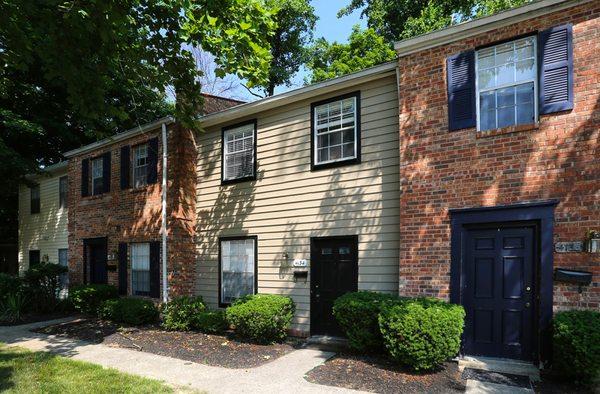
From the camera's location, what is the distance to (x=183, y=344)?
928 centimetres

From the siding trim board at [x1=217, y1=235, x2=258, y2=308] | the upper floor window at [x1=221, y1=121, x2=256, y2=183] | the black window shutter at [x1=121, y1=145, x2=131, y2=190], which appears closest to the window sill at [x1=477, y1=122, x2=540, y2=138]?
the upper floor window at [x1=221, y1=121, x2=256, y2=183]

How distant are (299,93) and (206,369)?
6020mm

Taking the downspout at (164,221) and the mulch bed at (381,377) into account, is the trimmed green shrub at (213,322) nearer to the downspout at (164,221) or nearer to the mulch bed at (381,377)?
the downspout at (164,221)

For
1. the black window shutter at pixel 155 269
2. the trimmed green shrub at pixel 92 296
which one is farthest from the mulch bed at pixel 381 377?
the trimmed green shrub at pixel 92 296

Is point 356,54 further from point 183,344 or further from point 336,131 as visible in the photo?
point 183,344

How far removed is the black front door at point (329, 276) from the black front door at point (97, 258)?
8386 mm

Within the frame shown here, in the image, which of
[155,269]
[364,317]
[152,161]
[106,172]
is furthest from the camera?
[106,172]

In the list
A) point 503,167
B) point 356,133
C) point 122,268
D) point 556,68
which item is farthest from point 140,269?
point 556,68

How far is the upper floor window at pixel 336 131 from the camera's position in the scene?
900 centimetres

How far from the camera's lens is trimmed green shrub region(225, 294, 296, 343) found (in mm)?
8812

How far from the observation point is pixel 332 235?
9.09 m

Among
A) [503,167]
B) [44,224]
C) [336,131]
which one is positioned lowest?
[44,224]

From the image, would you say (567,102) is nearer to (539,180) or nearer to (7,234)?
(539,180)

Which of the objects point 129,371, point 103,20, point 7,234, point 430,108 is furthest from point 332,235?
point 7,234
